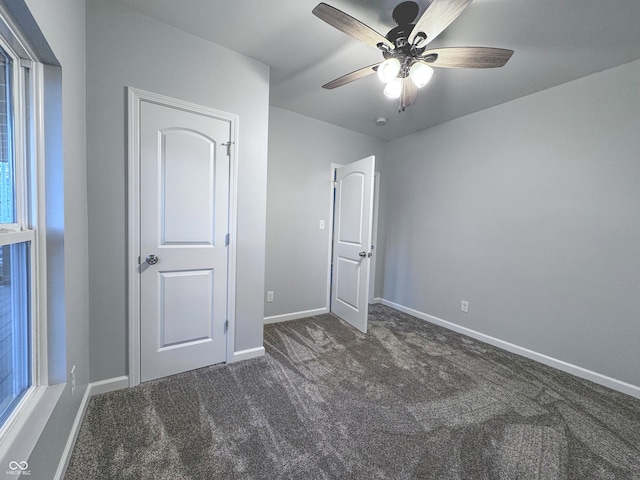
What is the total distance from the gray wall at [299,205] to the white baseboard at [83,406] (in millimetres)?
1535

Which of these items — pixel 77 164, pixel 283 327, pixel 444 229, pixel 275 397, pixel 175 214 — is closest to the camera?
pixel 77 164

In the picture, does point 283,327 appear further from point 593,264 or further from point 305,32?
point 593,264

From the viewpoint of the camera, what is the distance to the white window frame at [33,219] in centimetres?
95

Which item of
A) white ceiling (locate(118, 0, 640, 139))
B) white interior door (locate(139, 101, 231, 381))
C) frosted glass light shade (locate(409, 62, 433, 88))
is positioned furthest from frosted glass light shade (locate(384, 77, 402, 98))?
white interior door (locate(139, 101, 231, 381))

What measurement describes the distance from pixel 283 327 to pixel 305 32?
2769 millimetres

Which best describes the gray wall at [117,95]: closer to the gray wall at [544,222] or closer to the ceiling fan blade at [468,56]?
the ceiling fan blade at [468,56]

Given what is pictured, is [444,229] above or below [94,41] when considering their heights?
below

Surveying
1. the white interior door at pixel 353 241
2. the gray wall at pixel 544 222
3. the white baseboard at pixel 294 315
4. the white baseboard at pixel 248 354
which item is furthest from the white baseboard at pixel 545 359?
the white baseboard at pixel 248 354

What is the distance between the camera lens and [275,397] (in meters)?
1.77

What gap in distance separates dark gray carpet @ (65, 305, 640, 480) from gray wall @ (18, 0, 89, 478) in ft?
1.06

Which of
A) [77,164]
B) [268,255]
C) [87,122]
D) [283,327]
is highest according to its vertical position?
[87,122]

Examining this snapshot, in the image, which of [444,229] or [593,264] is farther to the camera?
[444,229]

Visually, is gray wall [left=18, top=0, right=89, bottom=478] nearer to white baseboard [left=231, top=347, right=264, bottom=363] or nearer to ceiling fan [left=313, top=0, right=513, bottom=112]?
white baseboard [left=231, top=347, right=264, bottom=363]

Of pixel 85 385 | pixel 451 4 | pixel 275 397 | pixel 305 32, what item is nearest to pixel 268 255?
pixel 275 397
